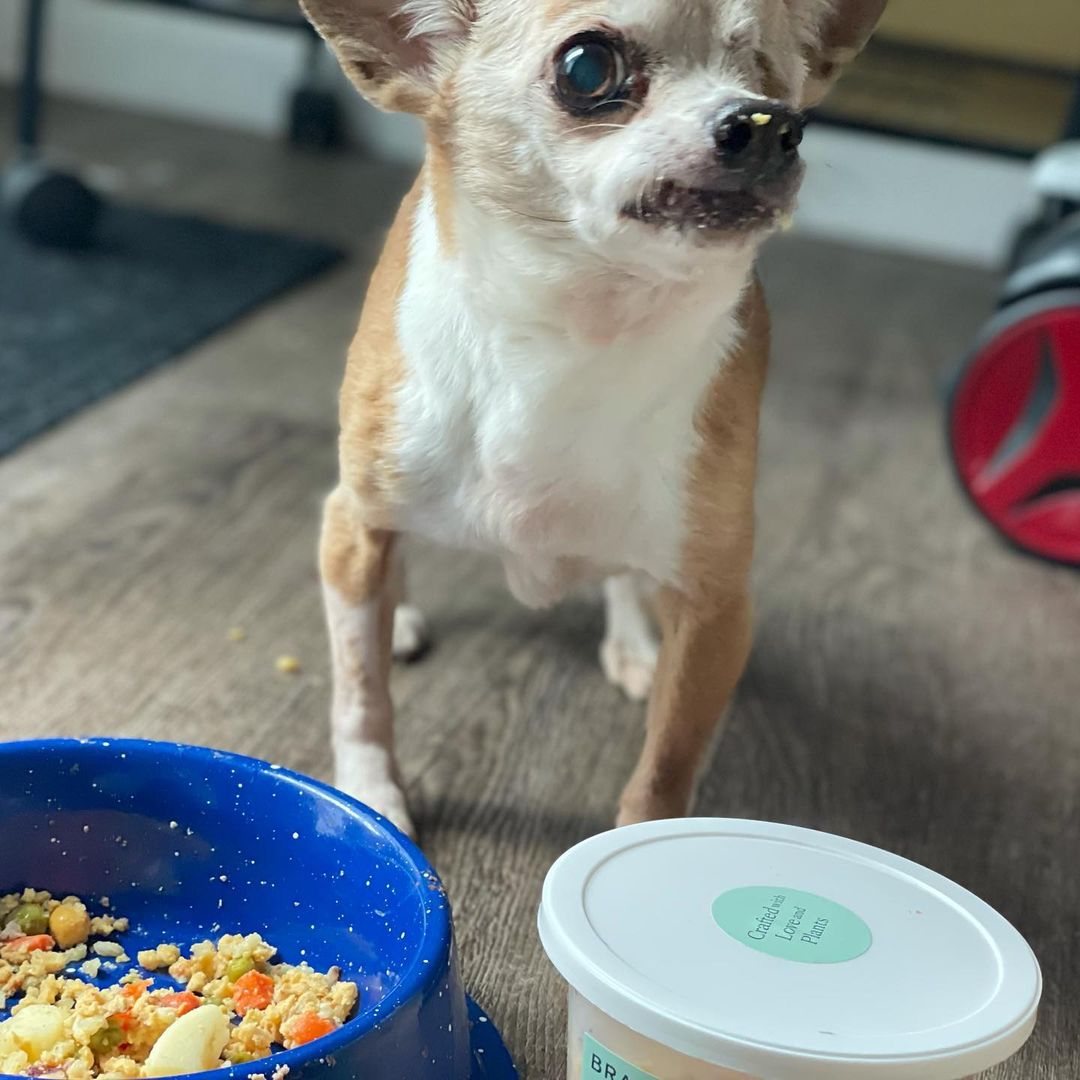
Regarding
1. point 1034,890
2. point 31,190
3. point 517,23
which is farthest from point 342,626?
point 31,190

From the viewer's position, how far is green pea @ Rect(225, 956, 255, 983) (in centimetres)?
94

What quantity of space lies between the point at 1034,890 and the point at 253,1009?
26.0 inches

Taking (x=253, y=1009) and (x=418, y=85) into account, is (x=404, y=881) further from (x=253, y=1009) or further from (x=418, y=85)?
(x=418, y=85)

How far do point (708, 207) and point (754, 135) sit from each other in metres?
0.05

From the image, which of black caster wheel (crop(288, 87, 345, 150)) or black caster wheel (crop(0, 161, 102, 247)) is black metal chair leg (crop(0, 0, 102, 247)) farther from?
black caster wheel (crop(288, 87, 345, 150))

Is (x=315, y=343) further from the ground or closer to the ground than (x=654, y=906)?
closer to the ground

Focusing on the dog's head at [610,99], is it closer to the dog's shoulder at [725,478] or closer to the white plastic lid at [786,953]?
the dog's shoulder at [725,478]

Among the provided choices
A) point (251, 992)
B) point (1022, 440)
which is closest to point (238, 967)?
point (251, 992)

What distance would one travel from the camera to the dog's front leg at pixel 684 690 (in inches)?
44.8

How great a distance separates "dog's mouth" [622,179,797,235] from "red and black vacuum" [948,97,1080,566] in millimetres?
980

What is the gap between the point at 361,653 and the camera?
3.98 feet

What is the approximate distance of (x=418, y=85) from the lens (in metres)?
1.02

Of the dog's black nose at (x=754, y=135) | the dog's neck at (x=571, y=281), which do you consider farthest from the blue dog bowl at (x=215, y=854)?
the dog's black nose at (x=754, y=135)

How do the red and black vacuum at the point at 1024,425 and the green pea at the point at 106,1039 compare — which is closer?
the green pea at the point at 106,1039
